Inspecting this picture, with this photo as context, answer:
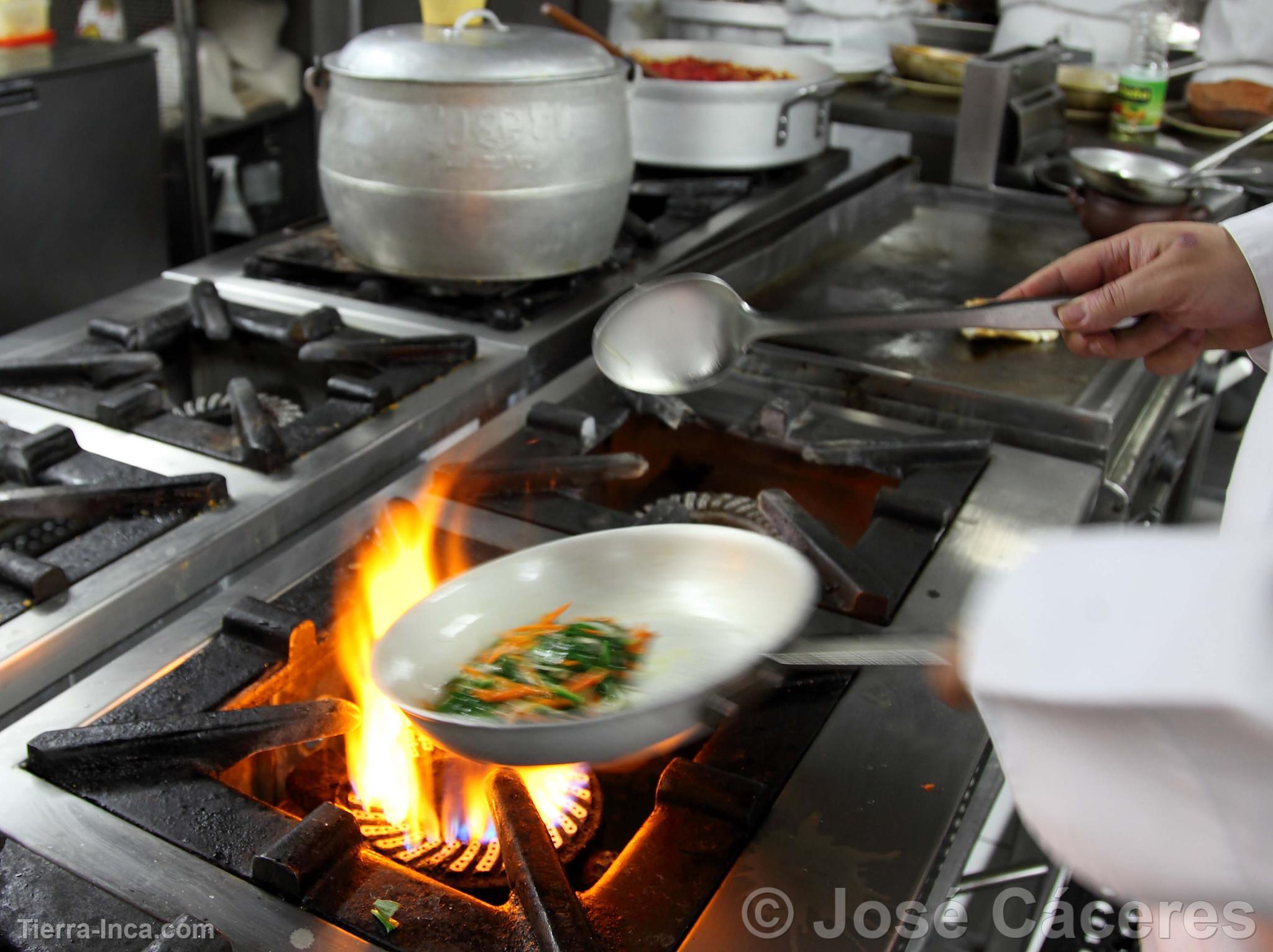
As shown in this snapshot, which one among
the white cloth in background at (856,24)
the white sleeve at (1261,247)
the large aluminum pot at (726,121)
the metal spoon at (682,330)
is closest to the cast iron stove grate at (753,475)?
the metal spoon at (682,330)

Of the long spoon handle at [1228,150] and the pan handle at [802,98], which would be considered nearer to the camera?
the long spoon handle at [1228,150]

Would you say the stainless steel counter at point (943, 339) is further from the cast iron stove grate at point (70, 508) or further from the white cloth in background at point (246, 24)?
the white cloth in background at point (246, 24)

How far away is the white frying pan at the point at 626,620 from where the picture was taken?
0.68 metres

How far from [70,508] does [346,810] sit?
428 millimetres

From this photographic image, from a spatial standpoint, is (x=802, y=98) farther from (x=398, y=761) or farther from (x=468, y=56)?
(x=398, y=761)

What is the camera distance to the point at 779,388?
4.33ft

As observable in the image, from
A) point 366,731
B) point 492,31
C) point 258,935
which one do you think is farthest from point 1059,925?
point 492,31

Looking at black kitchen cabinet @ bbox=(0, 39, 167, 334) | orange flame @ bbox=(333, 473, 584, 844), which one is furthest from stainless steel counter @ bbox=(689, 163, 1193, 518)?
black kitchen cabinet @ bbox=(0, 39, 167, 334)

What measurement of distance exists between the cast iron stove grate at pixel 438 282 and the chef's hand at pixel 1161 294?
615 millimetres

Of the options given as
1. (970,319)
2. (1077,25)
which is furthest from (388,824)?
(1077,25)

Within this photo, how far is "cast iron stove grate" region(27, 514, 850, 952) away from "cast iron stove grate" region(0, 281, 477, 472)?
1.00 ft

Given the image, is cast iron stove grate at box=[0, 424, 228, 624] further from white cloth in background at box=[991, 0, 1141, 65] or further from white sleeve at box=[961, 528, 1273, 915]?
white cloth in background at box=[991, 0, 1141, 65]

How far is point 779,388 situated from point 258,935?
2.89ft

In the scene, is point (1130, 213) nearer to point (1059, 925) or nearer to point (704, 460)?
point (704, 460)
